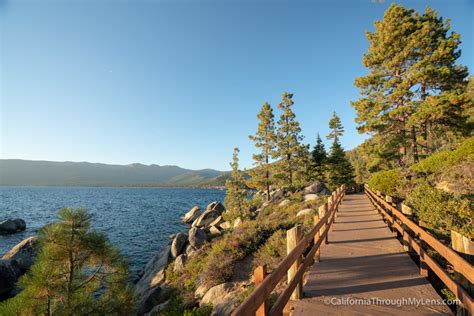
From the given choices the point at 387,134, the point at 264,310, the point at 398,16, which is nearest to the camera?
the point at 264,310

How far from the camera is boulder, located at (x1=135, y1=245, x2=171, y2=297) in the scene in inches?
480

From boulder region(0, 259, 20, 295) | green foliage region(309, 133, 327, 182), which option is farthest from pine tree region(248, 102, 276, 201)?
boulder region(0, 259, 20, 295)

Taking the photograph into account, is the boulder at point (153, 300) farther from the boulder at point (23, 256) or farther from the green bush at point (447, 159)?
the green bush at point (447, 159)

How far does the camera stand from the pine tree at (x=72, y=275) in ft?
17.1

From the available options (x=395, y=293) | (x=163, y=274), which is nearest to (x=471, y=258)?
(x=395, y=293)

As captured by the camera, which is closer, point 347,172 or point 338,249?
point 338,249

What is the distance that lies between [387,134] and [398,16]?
9735mm

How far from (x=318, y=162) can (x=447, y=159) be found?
21.8 meters

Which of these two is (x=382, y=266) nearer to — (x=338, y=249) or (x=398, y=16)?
(x=338, y=249)

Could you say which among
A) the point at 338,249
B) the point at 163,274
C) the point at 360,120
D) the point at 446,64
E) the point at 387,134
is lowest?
the point at 163,274

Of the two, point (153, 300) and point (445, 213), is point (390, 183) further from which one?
point (153, 300)

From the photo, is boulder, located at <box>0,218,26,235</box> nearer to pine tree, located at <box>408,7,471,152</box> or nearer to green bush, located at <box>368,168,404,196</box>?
green bush, located at <box>368,168,404,196</box>

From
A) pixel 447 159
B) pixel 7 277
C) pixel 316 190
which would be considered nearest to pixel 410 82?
pixel 447 159

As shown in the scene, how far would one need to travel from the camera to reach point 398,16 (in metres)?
18.3
